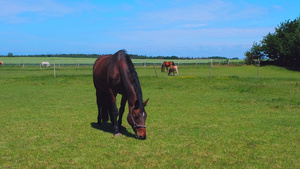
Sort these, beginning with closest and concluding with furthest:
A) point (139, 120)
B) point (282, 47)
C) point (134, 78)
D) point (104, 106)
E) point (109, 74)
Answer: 1. point (139, 120)
2. point (134, 78)
3. point (109, 74)
4. point (104, 106)
5. point (282, 47)

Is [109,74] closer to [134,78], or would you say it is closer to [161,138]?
[134,78]

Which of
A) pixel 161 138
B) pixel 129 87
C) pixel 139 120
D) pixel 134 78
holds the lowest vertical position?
pixel 161 138

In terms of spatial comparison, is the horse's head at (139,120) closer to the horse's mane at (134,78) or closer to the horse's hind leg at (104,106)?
the horse's mane at (134,78)

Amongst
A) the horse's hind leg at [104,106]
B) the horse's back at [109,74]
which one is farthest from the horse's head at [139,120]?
the horse's hind leg at [104,106]

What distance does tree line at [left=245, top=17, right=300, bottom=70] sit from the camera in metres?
45.0

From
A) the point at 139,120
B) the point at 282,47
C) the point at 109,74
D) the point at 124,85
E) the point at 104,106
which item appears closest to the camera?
the point at 139,120

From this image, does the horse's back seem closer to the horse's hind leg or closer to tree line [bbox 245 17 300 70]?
the horse's hind leg

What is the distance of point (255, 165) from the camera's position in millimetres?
5074

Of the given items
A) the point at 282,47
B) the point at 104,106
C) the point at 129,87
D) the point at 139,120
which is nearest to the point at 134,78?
the point at 129,87

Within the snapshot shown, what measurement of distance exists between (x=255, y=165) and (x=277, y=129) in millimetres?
3153

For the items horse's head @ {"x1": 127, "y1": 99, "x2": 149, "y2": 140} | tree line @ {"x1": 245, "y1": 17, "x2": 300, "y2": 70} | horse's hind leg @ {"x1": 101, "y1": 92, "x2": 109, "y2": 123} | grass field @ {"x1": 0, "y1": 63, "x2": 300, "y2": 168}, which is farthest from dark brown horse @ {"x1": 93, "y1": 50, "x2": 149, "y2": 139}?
tree line @ {"x1": 245, "y1": 17, "x2": 300, "y2": 70}

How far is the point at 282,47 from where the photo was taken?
4831cm

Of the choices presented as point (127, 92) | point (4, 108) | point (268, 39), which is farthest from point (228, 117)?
point (268, 39)

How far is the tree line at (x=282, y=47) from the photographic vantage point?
45.0m
